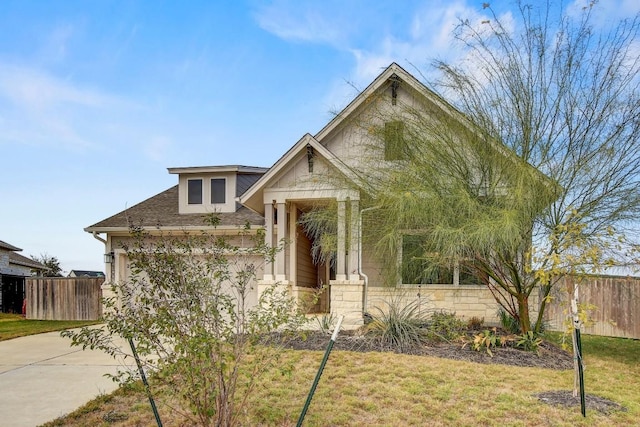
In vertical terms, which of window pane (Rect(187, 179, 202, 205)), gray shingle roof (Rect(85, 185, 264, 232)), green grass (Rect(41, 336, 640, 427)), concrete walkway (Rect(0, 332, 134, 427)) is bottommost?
concrete walkway (Rect(0, 332, 134, 427))

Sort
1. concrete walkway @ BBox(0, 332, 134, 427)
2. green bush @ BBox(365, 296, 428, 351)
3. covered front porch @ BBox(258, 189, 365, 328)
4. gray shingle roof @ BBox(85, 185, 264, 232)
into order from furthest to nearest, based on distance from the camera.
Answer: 1. gray shingle roof @ BBox(85, 185, 264, 232)
2. covered front porch @ BBox(258, 189, 365, 328)
3. green bush @ BBox(365, 296, 428, 351)
4. concrete walkway @ BBox(0, 332, 134, 427)

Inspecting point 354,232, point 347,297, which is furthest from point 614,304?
point 354,232

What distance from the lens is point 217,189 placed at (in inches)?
619

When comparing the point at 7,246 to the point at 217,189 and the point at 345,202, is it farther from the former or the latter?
the point at 345,202

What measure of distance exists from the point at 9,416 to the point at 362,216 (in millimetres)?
6231

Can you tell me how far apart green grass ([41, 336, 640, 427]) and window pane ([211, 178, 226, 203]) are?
28.8ft

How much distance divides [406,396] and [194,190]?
458 inches

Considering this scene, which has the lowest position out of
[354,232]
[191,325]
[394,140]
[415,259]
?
[191,325]

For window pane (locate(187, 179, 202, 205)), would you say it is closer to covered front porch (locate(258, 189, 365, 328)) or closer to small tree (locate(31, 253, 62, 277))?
covered front porch (locate(258, 189, 365, 328))

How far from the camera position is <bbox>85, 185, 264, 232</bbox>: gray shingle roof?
14562 mm

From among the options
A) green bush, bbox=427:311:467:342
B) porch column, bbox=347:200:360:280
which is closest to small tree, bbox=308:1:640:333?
porch column, bbox=347:200:360:280

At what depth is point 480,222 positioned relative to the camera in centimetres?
747

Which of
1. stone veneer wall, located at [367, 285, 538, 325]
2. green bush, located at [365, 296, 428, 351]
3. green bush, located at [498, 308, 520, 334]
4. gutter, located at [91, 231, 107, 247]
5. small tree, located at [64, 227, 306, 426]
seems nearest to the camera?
small tree, located at [64, 227, 306, 426]

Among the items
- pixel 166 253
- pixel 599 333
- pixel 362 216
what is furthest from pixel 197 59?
pixel 599 333
